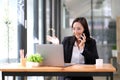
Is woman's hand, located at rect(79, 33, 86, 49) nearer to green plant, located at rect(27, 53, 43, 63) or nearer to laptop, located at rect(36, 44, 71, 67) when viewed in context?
laptop, located at rect(36, 44, 71, 67)

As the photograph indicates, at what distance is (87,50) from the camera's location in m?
3.60

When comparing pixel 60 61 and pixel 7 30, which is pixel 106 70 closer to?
pixel 60 61

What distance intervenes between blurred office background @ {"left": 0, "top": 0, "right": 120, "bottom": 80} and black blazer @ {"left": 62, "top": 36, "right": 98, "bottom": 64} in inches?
29.4

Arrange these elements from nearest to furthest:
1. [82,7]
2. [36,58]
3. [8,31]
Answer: [36,58]
[8,31]
[82,7]

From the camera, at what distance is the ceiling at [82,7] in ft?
32.0

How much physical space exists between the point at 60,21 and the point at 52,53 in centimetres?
664

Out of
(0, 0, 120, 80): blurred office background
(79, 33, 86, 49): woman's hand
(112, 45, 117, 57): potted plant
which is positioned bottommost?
(112, 45, 117, 57): potted plant

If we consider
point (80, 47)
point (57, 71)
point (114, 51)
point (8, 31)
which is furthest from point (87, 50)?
point (114, 51)

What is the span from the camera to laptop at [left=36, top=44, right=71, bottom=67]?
10.7 feet

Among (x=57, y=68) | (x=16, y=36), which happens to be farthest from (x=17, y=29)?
(x=57, y=68)

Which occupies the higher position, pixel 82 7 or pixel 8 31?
pixel 82 7

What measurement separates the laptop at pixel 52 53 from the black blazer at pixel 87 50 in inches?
15.6

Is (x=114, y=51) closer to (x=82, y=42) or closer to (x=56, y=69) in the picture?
(x=82, y=42)

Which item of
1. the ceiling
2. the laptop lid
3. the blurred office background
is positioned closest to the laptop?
the laptop lid
